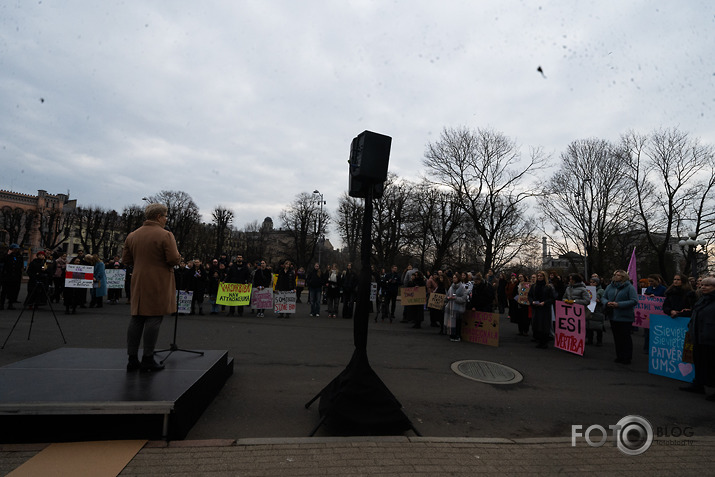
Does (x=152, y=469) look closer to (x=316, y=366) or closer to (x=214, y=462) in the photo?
(x=214, y=462)

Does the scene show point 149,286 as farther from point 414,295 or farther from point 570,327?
point 414,295

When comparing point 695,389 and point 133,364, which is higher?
point 133,364

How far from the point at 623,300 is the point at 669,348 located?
1.37m

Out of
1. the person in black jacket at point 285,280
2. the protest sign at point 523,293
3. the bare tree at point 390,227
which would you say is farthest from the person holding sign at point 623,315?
the bare tree at point 390,227

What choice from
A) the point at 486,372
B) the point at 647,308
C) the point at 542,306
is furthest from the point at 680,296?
the point at 486,372

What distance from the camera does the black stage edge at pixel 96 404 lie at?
3.60 metres

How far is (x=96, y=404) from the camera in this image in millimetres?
3605

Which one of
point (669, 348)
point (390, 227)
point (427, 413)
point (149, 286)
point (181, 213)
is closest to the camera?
point (149, 286)

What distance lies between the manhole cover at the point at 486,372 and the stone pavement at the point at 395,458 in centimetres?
257

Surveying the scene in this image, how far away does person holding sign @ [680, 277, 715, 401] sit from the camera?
615cm

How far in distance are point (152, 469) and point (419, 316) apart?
10.4 m

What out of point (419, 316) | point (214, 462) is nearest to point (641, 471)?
point (214, 462)

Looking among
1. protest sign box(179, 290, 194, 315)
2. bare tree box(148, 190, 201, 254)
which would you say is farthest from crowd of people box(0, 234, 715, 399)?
bare tree box(148, 190, 201, 254)

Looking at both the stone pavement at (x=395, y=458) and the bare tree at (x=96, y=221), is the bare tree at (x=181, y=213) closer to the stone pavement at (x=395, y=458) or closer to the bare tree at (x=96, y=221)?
the bare tree at (x=96, y=221)
